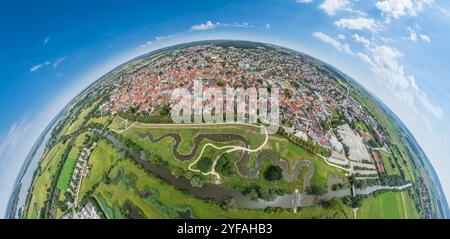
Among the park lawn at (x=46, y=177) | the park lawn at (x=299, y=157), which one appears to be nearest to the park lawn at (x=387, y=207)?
the park lawn at (x=299, y=157)

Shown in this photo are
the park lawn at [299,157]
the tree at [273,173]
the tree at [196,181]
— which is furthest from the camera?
the park lawn at [299,157]

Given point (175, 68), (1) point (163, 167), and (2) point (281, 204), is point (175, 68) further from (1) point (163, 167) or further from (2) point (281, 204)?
(2) point (281, 204)

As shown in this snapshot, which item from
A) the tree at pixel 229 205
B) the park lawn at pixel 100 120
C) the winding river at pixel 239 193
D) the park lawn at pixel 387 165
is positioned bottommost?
the tree at pixel 229 205

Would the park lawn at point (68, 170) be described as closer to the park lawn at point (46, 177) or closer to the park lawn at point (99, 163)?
the park lawn at point (46, 177)

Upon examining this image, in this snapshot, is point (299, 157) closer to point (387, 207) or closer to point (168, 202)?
point (387, 207)

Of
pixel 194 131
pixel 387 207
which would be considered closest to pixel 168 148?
pixel 194 131
